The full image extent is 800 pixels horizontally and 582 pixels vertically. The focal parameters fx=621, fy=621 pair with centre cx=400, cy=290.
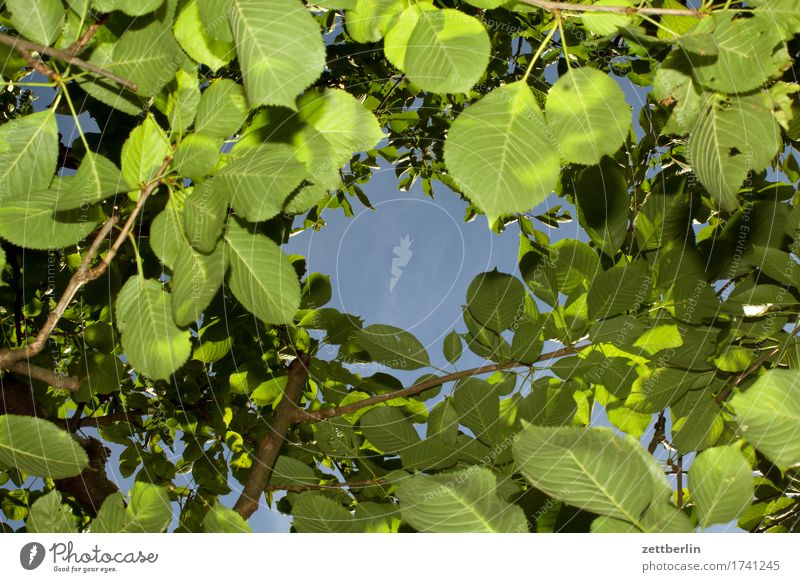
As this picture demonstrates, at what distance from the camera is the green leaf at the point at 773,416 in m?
0.39

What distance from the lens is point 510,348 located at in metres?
0.71

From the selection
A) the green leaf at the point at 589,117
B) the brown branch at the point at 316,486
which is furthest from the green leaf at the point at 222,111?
the brown branch at the point at 316,486

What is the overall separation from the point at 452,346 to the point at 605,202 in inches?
9.5

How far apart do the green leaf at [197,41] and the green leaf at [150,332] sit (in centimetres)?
19

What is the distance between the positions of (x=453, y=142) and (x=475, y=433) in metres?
0.34

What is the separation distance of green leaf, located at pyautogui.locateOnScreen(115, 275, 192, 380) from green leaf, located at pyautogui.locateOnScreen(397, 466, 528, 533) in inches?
8.5

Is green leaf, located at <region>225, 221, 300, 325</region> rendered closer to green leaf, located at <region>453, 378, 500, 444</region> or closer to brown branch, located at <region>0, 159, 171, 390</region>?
brown branch, located at <region>0, 159, 171, 390</region>

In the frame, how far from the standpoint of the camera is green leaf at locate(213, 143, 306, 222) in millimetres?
417

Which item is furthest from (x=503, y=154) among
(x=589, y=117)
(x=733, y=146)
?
(x=733, y=146)

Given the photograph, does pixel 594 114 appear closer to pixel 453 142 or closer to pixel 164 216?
pixel 453 142

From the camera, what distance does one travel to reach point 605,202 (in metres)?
0.70

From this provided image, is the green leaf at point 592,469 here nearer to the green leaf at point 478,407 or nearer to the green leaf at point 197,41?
the green leaf at point 478,407

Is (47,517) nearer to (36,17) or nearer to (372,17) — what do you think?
(36,17)

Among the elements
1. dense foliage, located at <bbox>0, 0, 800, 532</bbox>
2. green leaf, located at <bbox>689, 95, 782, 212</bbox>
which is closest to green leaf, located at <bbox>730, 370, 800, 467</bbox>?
dense foliage, located at <bbox>0, 0, 800, 532</bbox>
